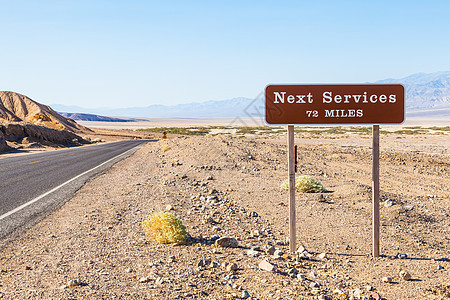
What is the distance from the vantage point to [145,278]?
4906 millimetres

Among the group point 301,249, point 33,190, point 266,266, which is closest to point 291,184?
point 301,249

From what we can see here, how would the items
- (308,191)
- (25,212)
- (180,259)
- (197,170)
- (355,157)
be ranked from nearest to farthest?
(180,259)
(25,212)
(308,191)
(197,170)
(355,157)

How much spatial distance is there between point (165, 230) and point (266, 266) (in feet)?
6.44

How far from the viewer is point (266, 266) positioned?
5.30 metres

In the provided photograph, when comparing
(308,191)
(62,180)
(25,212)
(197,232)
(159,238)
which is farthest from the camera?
(62,180)

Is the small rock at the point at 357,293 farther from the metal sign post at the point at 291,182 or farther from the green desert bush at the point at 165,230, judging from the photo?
the green desert bush at the point at 165,230

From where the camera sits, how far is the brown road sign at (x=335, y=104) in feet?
19.7

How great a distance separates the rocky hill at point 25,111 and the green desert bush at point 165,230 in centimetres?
6866

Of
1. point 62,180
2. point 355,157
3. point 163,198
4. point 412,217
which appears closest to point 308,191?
point 412,217

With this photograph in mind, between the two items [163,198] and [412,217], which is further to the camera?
[163,198]

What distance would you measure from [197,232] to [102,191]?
5469mm

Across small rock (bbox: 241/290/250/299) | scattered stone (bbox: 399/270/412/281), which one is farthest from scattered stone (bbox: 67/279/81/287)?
scattered stone (bbox: 399/270/412/281)

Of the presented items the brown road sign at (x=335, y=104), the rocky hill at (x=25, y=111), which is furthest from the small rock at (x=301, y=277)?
the rocky hill at (x=25, y=111)

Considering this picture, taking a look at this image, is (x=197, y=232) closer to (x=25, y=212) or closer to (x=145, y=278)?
(x=145, y=278)
